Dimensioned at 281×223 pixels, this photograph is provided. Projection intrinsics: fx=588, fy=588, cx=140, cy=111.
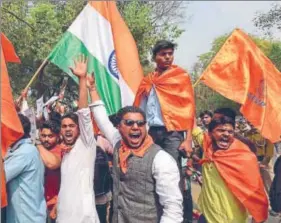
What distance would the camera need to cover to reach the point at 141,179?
3797 millimetres

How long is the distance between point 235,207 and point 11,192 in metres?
1.66

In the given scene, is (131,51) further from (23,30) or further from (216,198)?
(23,30)

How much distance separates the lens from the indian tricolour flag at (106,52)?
21.1ft

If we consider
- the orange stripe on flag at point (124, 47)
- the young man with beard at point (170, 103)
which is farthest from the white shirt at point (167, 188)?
the orange stripe on flag at point (124, 47)

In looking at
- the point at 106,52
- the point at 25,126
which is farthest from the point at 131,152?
the point at 106,52

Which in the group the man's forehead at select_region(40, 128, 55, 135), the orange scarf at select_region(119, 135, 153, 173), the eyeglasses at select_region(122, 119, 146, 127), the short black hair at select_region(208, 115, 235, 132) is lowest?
the orange scarf at select_region(119, 135, 153, 173)

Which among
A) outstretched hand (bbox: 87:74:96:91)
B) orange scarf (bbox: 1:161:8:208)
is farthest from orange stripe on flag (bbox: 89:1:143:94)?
orange scarf (bbox: 1:161:8:208)

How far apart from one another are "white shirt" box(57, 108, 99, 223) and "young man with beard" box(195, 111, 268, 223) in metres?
0.91

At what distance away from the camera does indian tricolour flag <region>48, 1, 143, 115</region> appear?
6441 millimetres

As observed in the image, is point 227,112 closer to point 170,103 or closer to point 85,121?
point 170,103

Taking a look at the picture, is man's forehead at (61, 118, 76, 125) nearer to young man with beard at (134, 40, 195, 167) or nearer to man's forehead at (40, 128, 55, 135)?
man's forehead at (40, 128, 55, 135)

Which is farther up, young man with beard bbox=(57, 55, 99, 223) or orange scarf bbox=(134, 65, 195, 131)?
orange scarf bbox=(134, 65, 195, 131)

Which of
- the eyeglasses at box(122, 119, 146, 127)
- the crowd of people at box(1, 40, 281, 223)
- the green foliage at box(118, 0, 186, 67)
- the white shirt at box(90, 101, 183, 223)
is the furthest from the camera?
the green foliage at box(118, 0, 186, 67)

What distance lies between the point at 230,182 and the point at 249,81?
3.81ft
